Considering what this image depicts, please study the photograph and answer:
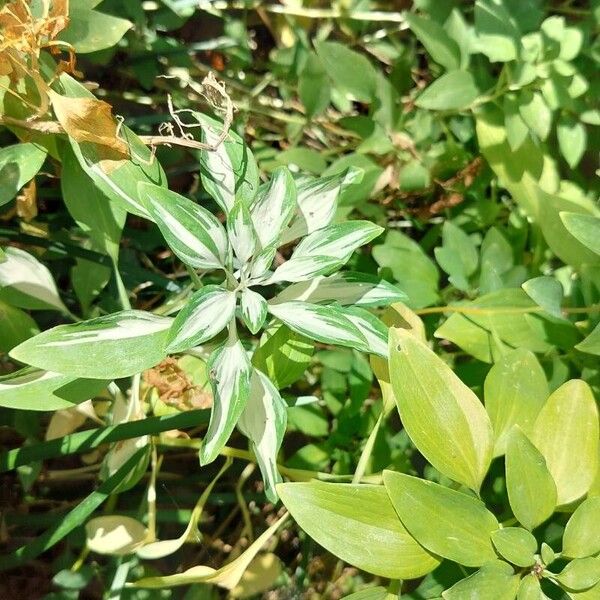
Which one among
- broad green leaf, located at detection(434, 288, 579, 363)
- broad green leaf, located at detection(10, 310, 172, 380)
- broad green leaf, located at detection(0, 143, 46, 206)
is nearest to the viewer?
broad green leaf, located at detection(10, 310, 172, 380)

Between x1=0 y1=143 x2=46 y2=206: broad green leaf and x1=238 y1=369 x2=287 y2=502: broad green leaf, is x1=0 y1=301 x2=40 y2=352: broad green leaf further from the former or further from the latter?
x1=238 y1=369 x2=287 y2=502: broad green leaf

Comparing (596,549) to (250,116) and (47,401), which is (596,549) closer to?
(47,401)

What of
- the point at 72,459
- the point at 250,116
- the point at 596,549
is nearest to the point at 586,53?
the point at 250,116

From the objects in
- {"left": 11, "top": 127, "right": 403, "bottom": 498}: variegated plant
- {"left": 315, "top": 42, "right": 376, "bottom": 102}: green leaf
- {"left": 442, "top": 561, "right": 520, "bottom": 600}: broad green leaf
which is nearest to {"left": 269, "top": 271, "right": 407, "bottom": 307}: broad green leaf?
{"left": 11, "top": 127, "right": 403, "bottom": 498}: variegated plant

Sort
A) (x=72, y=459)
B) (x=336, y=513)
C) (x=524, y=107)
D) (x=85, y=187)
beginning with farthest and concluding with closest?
(x=72, y=459), (x=524, y=107), (x=85, y=187), (x=336, y=513)

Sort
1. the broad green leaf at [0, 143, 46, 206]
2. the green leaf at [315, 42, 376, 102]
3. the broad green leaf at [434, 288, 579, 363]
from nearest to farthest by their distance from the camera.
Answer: the broad green leaf at [0, 143, 46, 206]
the broad green leaf at [434, 288, 579, 363]
the green leaf at [315, 42, 376, 102]

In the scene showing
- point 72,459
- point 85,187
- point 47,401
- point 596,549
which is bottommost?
point 72,459
